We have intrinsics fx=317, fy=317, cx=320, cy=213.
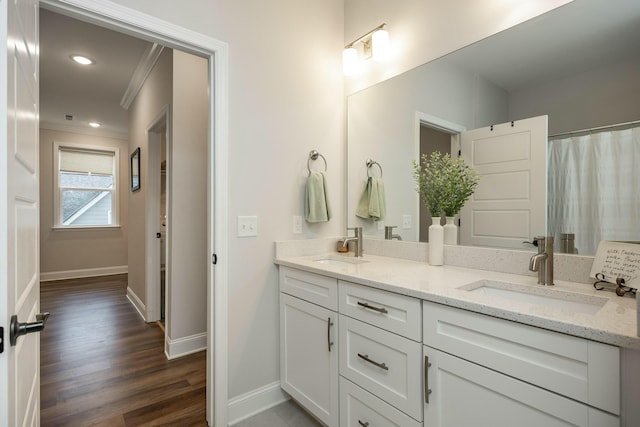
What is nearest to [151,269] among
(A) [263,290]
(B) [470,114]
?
(A) [263,290]

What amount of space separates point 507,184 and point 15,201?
1.75 meters

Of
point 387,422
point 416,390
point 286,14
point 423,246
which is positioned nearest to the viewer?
point 416,390

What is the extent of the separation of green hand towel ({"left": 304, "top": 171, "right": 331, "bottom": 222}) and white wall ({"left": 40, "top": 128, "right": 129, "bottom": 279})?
196 inches

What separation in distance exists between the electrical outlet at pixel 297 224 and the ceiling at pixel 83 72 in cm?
219

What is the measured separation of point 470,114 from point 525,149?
337mm

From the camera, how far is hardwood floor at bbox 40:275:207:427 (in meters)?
1.85

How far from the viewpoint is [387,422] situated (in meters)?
1.27

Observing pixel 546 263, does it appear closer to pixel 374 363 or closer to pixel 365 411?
pixel 374 363

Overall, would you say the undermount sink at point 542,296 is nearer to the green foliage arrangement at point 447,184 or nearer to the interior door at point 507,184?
the interior door at point 507,184

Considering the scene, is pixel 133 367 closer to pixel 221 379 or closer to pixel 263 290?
pixel 221 379

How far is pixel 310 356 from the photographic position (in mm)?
1685

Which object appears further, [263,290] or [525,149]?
[263,290]

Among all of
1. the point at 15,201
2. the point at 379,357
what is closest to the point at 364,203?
the point at 379,357

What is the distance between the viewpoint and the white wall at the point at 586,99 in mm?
1188
